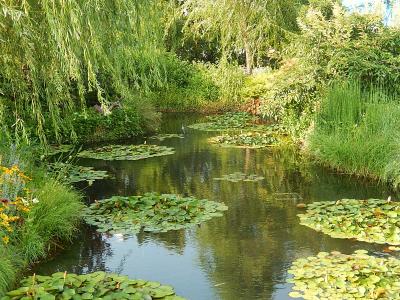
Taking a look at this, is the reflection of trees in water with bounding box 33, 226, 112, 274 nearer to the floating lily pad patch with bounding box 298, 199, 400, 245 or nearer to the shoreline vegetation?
the shoreline vegetation

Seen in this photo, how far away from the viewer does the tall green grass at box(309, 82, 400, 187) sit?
7879 mm

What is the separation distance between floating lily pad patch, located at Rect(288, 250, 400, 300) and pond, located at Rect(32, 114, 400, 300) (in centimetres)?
17

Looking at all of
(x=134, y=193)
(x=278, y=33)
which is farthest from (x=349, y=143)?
(x=278, y=33)

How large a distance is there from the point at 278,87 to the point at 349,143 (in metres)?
2.63

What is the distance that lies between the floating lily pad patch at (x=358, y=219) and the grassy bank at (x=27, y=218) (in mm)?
2861

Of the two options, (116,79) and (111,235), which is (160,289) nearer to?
(111,235)

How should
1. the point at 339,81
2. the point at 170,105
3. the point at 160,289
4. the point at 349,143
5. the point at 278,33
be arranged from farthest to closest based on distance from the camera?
the point at 170,105, the point at 278,33, the point at 339,81, the point at 349,143, the point at 160,289

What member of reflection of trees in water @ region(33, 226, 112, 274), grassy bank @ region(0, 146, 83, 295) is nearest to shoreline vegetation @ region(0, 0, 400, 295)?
grassy bank @ region(0, 146, 83, 295)

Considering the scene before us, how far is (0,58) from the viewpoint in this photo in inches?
195

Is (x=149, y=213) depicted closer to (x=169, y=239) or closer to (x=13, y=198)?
(x=169, y=239)

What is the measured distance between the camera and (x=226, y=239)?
18.5 feet

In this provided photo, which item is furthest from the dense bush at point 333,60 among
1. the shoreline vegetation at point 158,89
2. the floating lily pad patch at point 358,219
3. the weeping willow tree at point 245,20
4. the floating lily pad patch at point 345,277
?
the floating lily pad patch at point 345,277

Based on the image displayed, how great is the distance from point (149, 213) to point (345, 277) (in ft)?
9.30

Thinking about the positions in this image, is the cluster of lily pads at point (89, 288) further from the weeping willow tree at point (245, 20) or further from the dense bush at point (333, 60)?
the weeping willow tree at point (245, 20)
